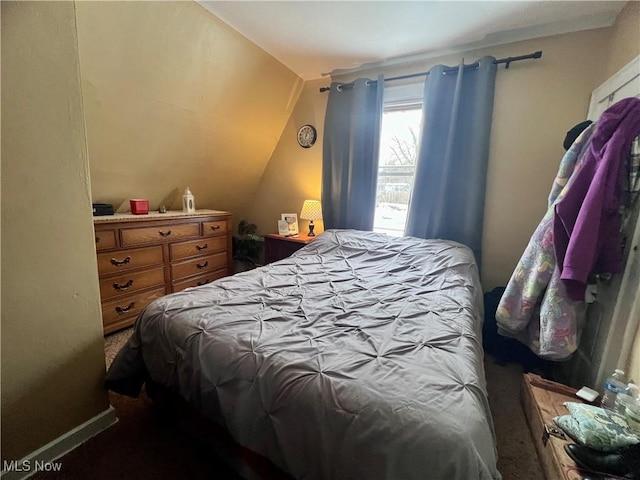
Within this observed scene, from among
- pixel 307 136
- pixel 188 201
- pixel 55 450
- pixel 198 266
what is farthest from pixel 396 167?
pixel 55 450

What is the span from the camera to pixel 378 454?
0.72 metres

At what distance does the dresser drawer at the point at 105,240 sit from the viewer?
6.91 ft

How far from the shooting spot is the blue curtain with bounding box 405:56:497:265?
2311 mm

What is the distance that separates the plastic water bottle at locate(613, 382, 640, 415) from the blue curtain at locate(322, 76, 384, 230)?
6.67ft

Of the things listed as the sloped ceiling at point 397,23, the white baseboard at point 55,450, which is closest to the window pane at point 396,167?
→ the sloped ceiling at point 397,23

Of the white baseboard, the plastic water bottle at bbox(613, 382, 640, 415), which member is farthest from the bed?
the plastic water bottle at bbox(613, 382, 640, 415)

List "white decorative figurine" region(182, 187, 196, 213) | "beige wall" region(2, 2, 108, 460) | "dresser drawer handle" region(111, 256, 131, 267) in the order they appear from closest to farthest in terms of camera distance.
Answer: "beige wall" region(2, 2, 108, 460), "dresser drawer handle" region(111, 256, 131, 267), "white decorative figurine" region(182, 187, 196, 213)

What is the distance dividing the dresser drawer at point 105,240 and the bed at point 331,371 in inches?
47.0

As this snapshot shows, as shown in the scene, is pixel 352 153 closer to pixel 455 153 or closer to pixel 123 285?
pixel 455 153

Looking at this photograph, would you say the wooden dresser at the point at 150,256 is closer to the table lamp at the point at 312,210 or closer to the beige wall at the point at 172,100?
the beige wall at the point at 172,100

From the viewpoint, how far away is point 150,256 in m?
2.51

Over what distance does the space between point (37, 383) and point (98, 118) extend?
1785 mm

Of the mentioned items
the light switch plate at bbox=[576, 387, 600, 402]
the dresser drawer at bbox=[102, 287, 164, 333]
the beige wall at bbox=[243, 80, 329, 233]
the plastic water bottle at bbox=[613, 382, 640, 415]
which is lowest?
the dresser drawer at bbox=[102, 287, 164, 333]

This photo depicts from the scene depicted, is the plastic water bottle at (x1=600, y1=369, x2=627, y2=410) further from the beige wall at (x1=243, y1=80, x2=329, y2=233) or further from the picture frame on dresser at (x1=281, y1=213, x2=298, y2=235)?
the picture frame on dresser at (x1=281, y1=213, x2=298, y2=235)
